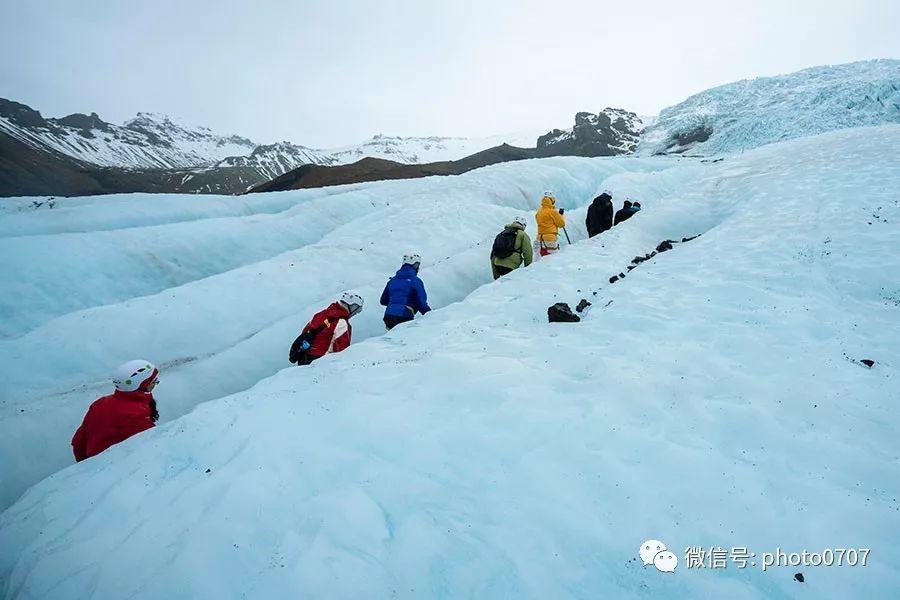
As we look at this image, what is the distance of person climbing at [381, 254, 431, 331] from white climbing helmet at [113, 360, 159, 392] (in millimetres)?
3783

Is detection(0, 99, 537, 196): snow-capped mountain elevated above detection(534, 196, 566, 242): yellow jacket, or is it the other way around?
detection(0, 99, 537, 196): snow-capped mountain

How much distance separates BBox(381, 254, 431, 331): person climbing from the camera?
793 centimetres

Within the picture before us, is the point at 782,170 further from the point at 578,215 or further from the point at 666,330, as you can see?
the point at 666,330

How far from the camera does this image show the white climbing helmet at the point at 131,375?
15.8 ft

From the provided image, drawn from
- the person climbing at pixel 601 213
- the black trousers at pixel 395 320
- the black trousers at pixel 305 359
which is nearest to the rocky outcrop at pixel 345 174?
the person climbing at pixel 601 213

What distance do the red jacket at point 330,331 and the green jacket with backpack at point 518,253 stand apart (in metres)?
4.48

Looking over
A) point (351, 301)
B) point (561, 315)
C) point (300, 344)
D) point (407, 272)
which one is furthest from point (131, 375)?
point (561, 315)

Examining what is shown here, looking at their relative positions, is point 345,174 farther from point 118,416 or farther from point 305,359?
point 118,416

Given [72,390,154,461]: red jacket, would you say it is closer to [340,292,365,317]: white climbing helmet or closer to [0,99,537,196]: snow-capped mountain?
[340,292,365,317]: white climbing helmet

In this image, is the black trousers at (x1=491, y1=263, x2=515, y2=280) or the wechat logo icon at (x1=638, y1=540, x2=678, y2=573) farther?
the black trousers at (x1=491, y1=263, x2=515, y2=280)

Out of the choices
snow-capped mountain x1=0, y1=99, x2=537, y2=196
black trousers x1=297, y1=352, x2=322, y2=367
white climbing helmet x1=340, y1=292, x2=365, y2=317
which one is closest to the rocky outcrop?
Result: white climbing helmet x1=340, y1=292, x2=365, y2=317

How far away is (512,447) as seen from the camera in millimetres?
3715

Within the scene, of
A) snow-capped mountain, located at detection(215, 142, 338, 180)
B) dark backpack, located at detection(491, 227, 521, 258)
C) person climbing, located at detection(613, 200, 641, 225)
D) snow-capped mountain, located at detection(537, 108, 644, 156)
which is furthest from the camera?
snow-capped mountain, located at detection(215, 142, 338, 180)

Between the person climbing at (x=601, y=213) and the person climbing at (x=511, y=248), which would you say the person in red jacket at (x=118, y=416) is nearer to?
the person climbing at (x=511, y=248)
